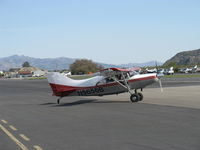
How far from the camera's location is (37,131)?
11734 millimetres

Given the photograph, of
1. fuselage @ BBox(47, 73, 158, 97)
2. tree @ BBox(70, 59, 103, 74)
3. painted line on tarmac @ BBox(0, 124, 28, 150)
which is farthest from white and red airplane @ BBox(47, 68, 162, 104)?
tree @ BBox(70, 59, 103, 74)

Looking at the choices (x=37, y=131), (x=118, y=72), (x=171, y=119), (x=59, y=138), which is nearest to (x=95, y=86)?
(x=118, y=72)

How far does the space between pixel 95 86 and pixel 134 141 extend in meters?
13.9

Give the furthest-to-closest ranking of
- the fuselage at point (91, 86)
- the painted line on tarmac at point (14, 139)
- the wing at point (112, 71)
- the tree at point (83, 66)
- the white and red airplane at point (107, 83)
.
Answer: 1. the tree at point (83, 66)
2. the fuselage at point (91, 86)
3. the white and red airplane at point (107, 83)
4. the wing at point (112, 71)
5. the painted line on tarmac at point (14, 139)

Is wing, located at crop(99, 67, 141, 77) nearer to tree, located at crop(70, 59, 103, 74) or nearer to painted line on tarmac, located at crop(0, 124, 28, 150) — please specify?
painted line on tarmac, located at crop(0, 124, 28, 150)

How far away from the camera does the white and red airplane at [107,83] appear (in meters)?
22.4

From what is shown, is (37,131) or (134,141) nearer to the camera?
(134,141)

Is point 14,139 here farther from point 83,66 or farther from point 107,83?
point 83,66

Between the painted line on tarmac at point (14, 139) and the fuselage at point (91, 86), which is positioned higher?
the fuselage at point (91, 86)

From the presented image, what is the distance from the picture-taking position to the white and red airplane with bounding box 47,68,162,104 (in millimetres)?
22422

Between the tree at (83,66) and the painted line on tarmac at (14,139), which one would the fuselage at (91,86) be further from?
the tree at (83,66)

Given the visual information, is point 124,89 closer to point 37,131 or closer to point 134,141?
point 37,131

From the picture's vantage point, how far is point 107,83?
23078 mm

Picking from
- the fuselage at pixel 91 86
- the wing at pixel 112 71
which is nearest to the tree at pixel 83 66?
the fuselage at pixel 91 86
